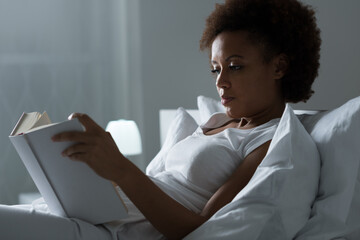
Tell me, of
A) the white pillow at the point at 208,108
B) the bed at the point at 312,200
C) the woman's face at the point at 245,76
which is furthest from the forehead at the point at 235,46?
the white pillow at the point at 208,108

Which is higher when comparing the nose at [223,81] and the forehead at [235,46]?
the forehead at [235,46]

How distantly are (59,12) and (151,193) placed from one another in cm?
198

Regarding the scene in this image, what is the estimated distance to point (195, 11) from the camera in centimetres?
229

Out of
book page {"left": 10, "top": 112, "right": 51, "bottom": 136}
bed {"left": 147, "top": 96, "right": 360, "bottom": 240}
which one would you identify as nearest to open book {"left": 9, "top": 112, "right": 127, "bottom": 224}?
book page {"left": 10, "top": 112, "right": 51, "bottom": 136}

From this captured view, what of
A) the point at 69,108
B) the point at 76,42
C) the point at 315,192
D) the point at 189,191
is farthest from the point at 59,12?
the point at 315,192

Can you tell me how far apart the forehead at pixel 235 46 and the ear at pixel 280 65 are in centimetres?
6

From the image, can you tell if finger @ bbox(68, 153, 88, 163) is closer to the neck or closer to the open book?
the open book

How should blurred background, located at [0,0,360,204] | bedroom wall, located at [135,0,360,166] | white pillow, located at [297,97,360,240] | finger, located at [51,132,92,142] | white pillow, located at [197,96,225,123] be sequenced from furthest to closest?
1. blurred background, located at [0,0,360,204]
2. white pillow, located at [197,96,225,123]
3. bedroom wall, located at [135,0,360,166]
4. white pillow, located at [297,97,360,240]
5. finger, located at [51,132,92,142]

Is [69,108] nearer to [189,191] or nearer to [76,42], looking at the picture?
[76,42]

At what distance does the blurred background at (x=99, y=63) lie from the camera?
2449 mm

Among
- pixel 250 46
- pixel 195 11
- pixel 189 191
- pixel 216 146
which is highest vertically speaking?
pixel 195 11

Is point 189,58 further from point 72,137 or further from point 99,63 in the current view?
point 72,137

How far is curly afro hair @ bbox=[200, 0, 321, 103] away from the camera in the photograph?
1321mm

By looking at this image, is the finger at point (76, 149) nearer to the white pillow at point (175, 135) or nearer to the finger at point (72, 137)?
the finger at point (72, 137)
